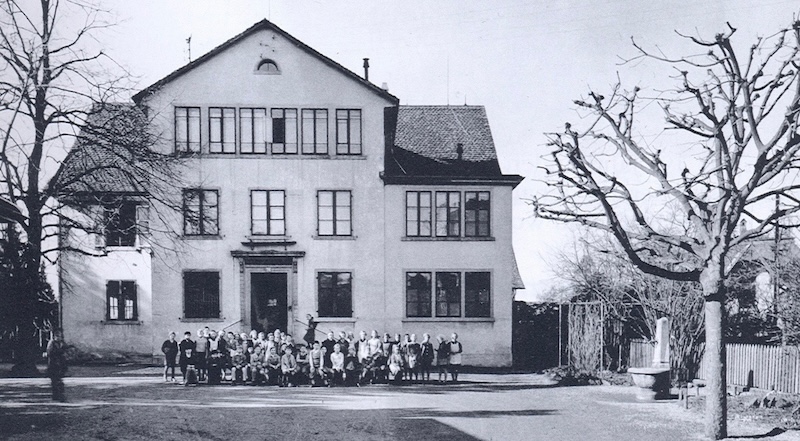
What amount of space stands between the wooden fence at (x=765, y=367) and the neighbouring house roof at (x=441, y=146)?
972cm

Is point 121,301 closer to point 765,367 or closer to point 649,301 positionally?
point 649,301

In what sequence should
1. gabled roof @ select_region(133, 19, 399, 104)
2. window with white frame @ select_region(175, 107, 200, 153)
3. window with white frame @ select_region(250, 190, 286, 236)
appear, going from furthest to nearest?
window with white frame @ select_region(250, 190, 286, 236)
window with white frame @ select_region(175, 107, 200, 153)
gabled roof @ select_region(133, 19, 399, 104)

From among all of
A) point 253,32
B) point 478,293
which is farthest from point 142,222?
point 478,293

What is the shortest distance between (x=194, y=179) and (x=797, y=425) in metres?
19.5

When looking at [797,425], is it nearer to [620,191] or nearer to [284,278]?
[620,191]

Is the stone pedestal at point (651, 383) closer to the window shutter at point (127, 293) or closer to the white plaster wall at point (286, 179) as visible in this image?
the white plaster wall at point (286, 179)

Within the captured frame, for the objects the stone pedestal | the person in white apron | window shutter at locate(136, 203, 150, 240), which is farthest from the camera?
the person in white apron

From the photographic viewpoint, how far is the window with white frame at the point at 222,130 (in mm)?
24328

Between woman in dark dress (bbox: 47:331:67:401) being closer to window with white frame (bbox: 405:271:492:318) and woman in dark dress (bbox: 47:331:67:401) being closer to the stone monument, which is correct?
window with white frame (bbox: 405:271:492:318)

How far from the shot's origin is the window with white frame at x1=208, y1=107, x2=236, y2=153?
2433cm

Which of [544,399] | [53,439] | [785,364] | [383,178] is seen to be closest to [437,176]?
[383,178]

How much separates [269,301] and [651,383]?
1369cm

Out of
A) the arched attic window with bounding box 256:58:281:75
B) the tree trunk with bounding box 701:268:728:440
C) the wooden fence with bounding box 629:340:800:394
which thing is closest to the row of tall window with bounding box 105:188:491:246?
the arched attic window with bounding box 256:58:281:75

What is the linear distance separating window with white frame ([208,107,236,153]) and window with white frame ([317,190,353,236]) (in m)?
3.75
